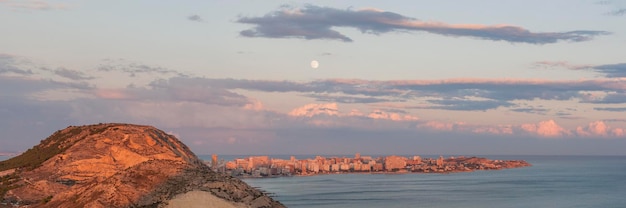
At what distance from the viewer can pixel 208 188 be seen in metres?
52.2

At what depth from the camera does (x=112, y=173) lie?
64438 millimetres

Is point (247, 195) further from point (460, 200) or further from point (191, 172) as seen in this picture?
point (460, 200)

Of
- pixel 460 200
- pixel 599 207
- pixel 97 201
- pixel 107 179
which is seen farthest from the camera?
pixel 460 200

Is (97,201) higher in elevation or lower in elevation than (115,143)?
lower

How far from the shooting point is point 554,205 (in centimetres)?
14812

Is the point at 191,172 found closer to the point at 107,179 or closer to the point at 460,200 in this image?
the point at 107,179

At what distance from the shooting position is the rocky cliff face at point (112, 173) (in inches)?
2008

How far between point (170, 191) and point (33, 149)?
1372 inches

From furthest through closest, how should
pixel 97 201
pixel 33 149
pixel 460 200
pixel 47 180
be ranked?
pixel 460 200 → pixel 33 149 → pixel 47 180 → pixel 97 201

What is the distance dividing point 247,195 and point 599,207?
10918 cm

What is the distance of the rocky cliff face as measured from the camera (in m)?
51.0

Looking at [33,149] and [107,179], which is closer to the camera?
[107,179]

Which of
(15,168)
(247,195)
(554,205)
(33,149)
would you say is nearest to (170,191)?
(247,195)

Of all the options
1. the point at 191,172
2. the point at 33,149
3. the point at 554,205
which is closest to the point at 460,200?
the point at 554,205
